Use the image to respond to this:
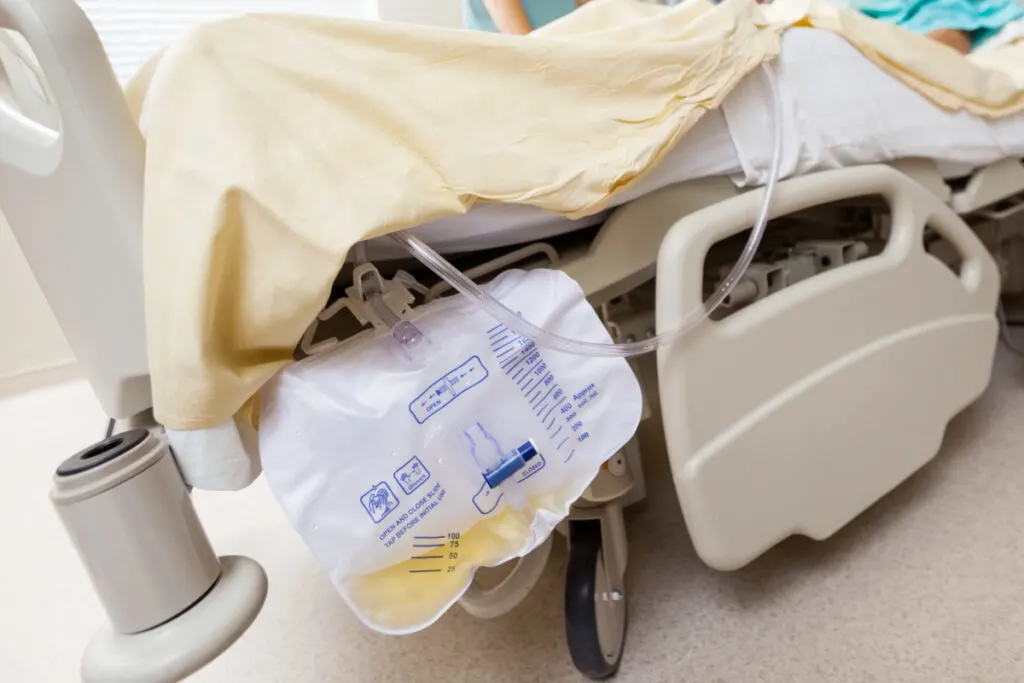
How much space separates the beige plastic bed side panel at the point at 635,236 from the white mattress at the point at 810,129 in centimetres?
2

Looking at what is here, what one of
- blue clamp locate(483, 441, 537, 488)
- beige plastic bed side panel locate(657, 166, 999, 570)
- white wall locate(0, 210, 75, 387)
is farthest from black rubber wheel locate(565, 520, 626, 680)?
white wall locate(0, 210, 75, 387)

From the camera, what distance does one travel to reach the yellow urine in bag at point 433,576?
1.56 feet

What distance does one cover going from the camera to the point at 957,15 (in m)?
1.22

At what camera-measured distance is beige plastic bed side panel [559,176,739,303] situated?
0.62 m

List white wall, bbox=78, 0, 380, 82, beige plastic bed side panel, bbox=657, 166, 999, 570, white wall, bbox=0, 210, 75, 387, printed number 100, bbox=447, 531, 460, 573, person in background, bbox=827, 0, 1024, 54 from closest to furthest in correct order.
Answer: printed number 100, bbox=447, 531, 460, 573
beige plastic bed side panel, bbox=657, 166, 999, 570
person in background, bbox=827, 0, 1024, 54
white wall, bbox=78, 0, 380, 82
white wall, bbox=0, 210, 75, 387

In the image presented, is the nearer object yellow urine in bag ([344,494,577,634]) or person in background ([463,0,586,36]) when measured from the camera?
yellow urine in bag ([344,494,577,634])

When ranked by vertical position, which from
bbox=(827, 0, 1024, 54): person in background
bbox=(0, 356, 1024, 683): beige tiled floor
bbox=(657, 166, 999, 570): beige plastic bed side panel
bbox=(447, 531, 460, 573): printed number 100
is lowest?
A: bbox=(0, 356, 1024, 683): beige tiled floor

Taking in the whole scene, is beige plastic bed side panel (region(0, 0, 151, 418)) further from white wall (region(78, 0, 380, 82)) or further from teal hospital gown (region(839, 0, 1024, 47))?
white wall (region(78, 0, 380, 82))

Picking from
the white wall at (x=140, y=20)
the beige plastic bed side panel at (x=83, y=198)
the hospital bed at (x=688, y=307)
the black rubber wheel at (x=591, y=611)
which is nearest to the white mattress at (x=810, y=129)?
the hospital bed at (x=688, y=307)

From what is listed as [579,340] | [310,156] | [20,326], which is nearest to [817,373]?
[579,340]

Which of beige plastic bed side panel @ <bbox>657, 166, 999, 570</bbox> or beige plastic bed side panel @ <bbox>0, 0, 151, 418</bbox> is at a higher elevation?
beige plastic bed side panel @ <bbox>0, 0, 151, 418</bbox>

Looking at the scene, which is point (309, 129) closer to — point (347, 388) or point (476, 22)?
point (347, 388)

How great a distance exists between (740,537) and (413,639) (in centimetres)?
42

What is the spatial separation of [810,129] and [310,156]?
535 millimetres
